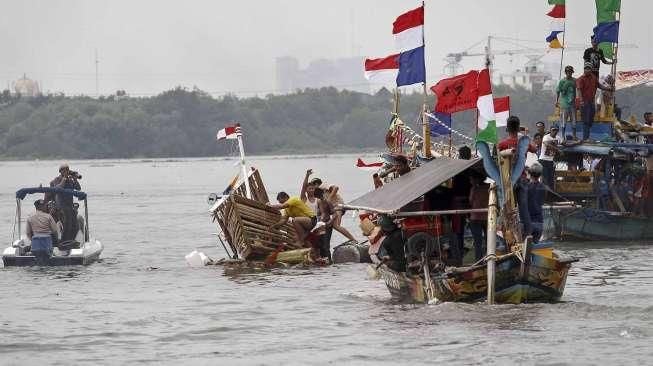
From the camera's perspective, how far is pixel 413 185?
22.5 meters

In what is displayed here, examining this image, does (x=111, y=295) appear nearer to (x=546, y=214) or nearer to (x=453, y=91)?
(x=453, y=91)

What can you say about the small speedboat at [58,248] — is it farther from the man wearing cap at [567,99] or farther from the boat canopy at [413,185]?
the man wearing cap at [567,99]

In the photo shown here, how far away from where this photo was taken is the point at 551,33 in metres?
36.1

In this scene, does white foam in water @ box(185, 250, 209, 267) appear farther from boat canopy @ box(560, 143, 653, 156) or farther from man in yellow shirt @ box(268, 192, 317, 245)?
boat canopy @ box(560, 143, 653, 156)

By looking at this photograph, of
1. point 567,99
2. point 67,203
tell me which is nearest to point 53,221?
point 67,203

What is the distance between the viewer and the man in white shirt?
33125 mm

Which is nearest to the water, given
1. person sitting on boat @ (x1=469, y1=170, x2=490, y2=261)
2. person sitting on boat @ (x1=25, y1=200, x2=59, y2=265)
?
person sitting on boat @ (x1=25, y1=200, x2=59, y2=265)

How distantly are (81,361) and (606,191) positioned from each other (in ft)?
54.7

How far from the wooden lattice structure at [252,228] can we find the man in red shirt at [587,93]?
7.67m

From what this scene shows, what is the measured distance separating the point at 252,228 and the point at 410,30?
4894 millimetres

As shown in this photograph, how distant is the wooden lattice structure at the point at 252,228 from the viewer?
29016 mm

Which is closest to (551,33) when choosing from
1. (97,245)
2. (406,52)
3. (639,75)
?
(639,75)

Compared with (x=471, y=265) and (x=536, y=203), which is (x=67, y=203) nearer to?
(x=471, y=265)

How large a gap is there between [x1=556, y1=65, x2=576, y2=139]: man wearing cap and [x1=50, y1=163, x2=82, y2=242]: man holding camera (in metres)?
10.6
